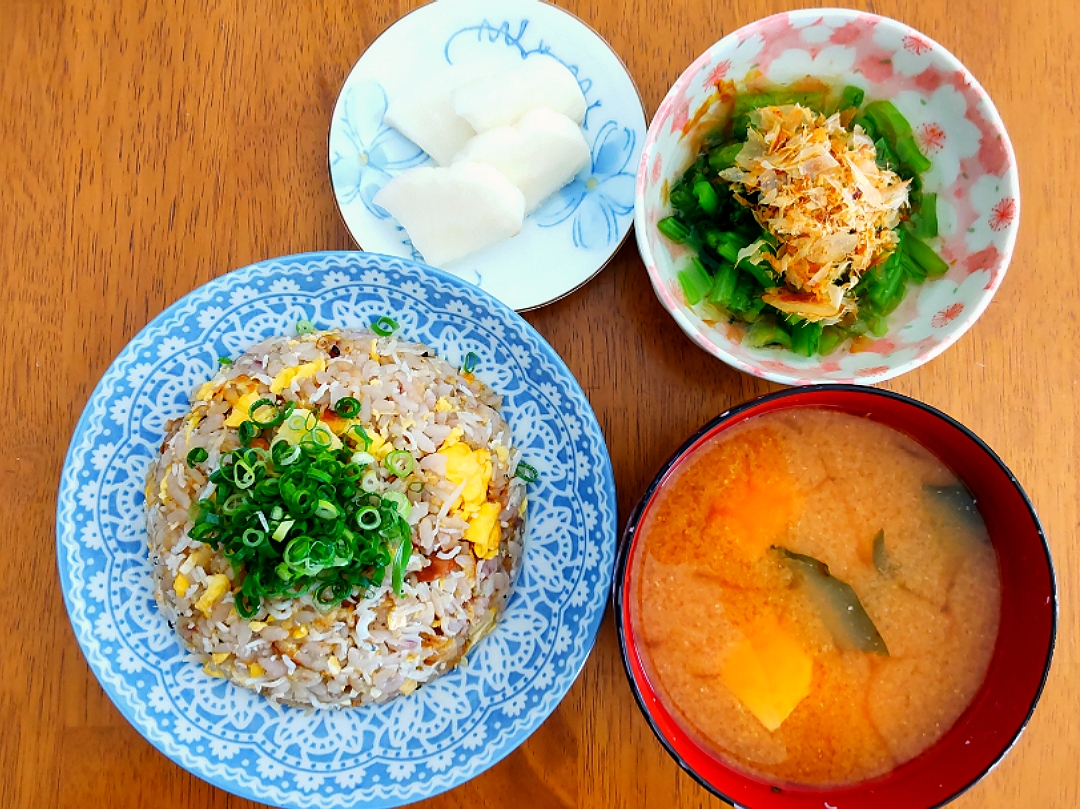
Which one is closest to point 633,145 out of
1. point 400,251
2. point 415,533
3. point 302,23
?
point 400,251

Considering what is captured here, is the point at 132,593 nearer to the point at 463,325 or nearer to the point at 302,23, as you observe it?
the point at 463,325

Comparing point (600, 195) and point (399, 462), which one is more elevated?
point (600, 195)

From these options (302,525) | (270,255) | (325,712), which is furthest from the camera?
(270,255)

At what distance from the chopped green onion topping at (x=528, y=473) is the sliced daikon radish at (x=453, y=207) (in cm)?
42

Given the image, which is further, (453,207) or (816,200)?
(453,207)

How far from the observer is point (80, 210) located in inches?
60.7

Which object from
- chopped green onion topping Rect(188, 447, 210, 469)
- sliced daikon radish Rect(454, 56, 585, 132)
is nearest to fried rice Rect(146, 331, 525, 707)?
chopped green onion topping Rect(188, 447, 210, 469)

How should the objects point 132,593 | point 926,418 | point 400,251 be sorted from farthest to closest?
point 400,251
point 132,593
point 926,418

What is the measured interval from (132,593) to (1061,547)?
1.72m

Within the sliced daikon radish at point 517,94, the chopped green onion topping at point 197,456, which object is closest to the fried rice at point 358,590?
the chopped green onion topping at point 197,456

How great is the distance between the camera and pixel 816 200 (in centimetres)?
124

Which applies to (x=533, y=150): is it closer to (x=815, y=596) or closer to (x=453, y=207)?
(x=453, y=207)

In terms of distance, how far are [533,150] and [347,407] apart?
0.59 m

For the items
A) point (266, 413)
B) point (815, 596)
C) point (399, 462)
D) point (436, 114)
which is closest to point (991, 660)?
point (815, 596)
